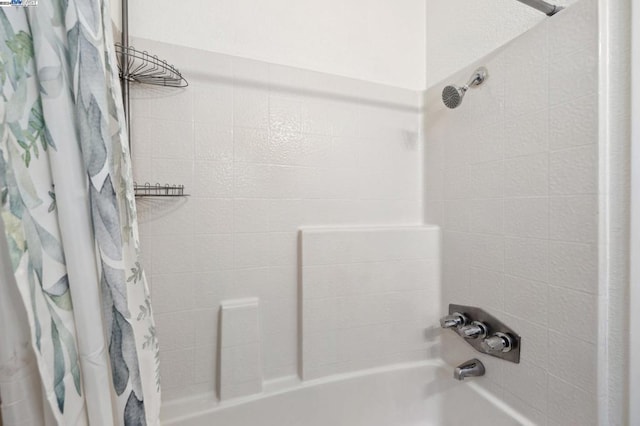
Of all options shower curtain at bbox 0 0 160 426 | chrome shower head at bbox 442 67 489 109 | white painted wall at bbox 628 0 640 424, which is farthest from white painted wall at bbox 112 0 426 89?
white painted wall at bbox 628 0 640 424

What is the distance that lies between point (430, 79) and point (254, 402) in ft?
5.72

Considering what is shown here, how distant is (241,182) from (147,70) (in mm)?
524

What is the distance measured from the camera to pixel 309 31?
124 centimetres

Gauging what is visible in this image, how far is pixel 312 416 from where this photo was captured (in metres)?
1.14

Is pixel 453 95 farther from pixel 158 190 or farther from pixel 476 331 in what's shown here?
pixel 158 190

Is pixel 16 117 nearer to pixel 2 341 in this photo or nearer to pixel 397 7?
pixel 2 341

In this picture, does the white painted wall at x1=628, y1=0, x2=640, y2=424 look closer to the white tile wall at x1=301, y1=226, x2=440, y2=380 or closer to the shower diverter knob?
the shower diverter knob

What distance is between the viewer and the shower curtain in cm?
41

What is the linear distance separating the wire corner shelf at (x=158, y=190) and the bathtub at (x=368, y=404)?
2.63ft

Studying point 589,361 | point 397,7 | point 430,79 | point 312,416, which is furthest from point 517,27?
point 312,416

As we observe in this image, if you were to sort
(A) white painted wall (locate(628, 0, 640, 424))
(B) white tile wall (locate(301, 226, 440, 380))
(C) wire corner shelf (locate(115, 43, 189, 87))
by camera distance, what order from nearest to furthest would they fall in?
(A) white painted wall (locate(628, 0, 640, 424)), (C) wire corner shelf (locate(115, 43, 189, 87)), (B) white tile wall (locate(301, 226, 440, 380))

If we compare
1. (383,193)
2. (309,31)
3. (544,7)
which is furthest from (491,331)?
(309,31)

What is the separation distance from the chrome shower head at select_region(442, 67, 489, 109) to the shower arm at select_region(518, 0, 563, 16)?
24 cm

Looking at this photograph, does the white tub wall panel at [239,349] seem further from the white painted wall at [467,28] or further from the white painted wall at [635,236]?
the white painted wall at [467,28]
